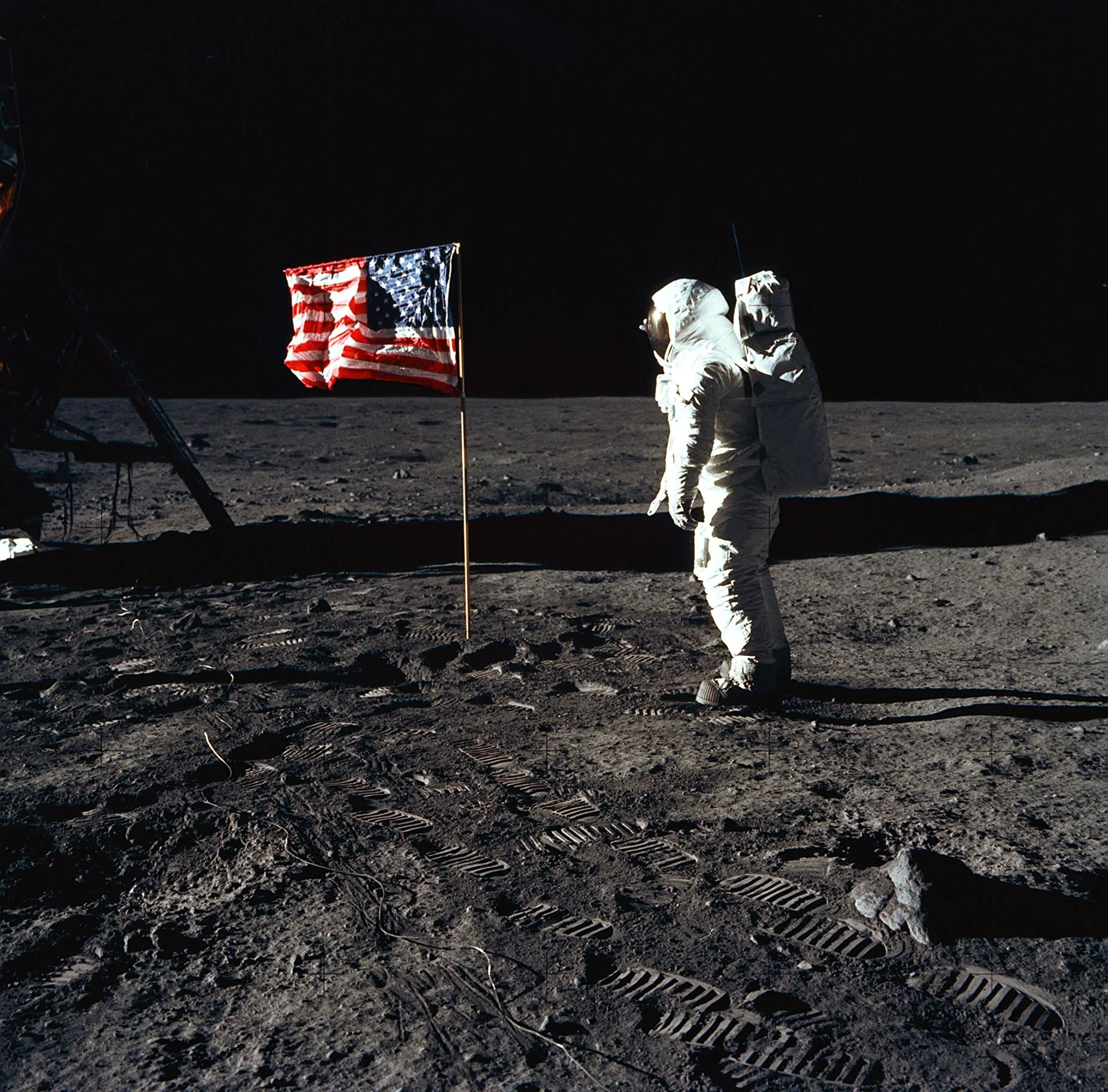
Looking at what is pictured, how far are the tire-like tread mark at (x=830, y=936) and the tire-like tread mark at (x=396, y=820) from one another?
3.03ft

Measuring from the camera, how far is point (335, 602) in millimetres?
4941

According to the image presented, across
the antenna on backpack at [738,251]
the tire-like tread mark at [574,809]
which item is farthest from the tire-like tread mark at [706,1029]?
the antenna on backpack at [738,251]

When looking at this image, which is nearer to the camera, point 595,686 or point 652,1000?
point 652,1000

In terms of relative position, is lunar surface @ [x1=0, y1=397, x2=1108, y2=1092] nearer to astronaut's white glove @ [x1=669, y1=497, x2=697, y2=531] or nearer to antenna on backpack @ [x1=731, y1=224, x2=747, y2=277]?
astronaut's white glove @ [x1=669, y1=497, x2=697, y2=531]

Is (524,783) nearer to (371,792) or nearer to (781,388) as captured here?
(371,792)

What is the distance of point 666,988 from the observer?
1.97m

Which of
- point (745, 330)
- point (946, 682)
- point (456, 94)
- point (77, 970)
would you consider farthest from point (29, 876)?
point (456, 94)

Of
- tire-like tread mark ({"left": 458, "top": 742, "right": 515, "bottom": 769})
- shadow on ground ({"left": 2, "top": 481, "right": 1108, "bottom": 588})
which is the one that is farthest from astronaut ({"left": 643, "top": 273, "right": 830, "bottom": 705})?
shadow on ground ({"left": 2, "top": 481, "right": 1108, "bottom": 588})

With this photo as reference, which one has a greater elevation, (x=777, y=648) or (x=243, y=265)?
(x=243, y=265)

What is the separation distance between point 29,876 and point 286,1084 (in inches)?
41.3

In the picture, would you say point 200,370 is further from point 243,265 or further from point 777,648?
point 777,648

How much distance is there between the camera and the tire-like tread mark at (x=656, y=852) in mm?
2447

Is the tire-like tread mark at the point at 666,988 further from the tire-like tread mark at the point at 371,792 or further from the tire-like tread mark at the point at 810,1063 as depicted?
the tire-like tread mark at the point at 371,792

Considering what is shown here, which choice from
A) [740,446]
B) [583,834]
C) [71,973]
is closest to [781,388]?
[740,446]
